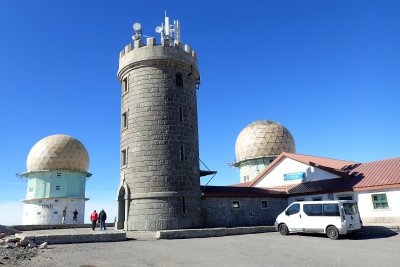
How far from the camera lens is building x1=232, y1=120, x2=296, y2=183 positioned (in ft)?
135

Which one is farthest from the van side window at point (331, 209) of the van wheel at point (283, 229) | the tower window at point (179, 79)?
the tower window at point (179, 79)

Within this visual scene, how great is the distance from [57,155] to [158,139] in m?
24.7

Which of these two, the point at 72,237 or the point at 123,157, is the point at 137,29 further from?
the point at 72,237

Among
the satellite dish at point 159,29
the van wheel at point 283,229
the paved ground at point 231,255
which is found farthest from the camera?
the satellite dish at point 159,29

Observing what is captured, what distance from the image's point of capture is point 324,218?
56.5ft

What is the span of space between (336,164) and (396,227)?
1274 cm

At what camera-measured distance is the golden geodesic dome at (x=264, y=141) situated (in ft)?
136

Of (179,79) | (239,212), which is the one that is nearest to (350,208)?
(239,212)

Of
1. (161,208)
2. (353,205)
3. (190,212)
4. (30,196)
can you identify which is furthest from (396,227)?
(30,196)

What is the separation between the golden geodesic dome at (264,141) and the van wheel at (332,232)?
79.3ft

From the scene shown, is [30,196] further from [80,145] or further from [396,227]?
[396,227]

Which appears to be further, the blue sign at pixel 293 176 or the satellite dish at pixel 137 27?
the blue sign at pixel 293 176

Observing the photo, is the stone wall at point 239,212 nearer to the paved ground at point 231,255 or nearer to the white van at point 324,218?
the white van at point 324,218

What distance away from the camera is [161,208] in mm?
20094
